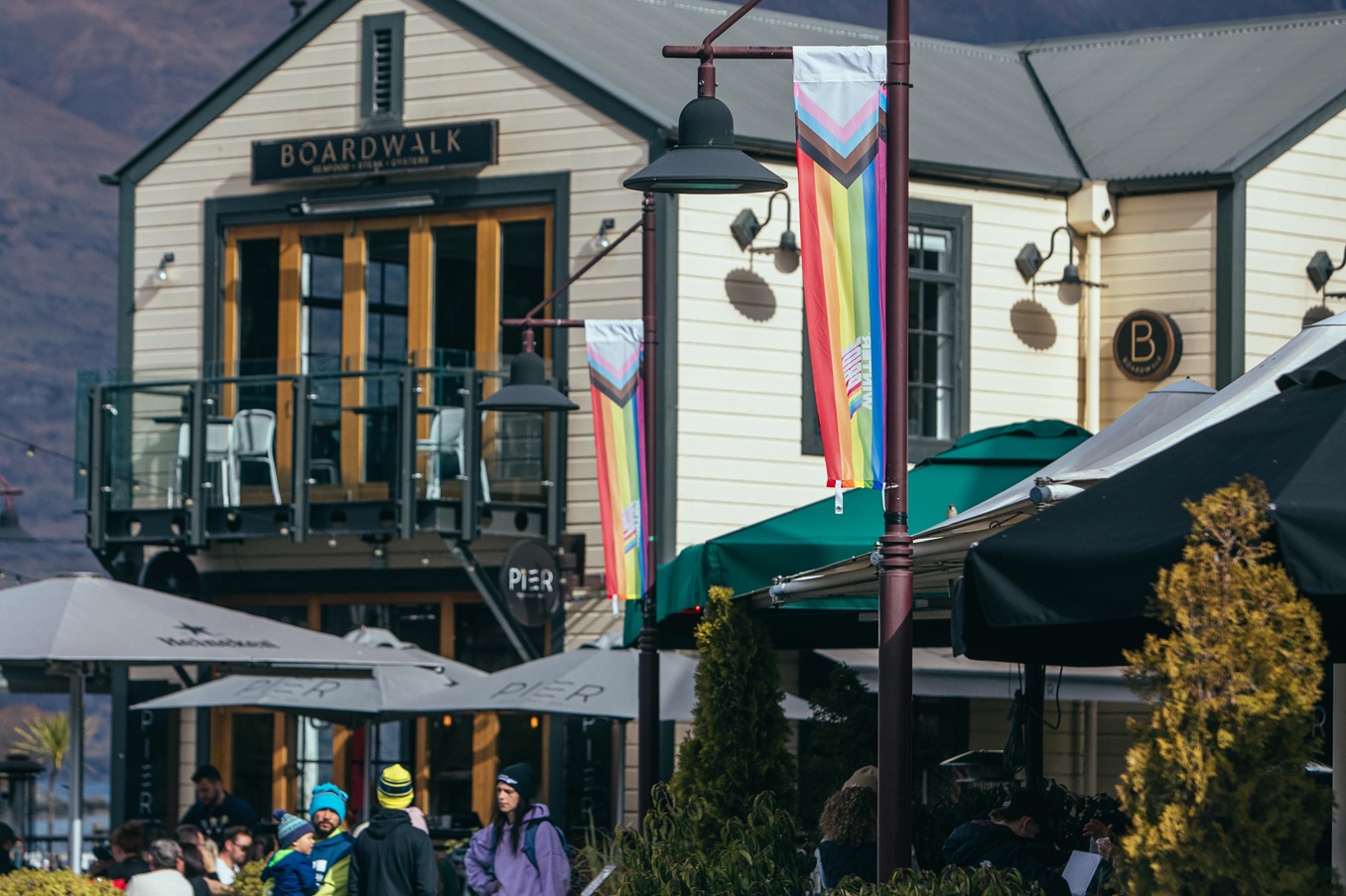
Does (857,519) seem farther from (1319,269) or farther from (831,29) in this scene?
(831,29)

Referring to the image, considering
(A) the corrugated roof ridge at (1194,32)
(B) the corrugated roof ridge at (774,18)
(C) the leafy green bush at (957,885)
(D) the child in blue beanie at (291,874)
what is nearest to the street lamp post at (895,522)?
(C) the leafy green bush at (957,885)

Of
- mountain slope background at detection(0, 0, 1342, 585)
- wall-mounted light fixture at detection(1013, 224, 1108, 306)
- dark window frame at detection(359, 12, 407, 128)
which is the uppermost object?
mountain slope background at detection(0, 0, 1342, 585)

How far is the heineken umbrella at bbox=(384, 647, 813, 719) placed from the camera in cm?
1541

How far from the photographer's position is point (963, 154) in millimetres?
19906

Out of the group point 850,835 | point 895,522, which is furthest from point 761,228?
point 895,522

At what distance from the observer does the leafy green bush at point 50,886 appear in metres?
11.0

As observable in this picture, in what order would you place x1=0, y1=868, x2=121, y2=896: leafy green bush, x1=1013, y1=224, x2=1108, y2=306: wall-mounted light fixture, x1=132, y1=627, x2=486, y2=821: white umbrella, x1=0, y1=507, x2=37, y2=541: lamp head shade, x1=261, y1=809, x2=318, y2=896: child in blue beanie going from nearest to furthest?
x1=0, y1=868, x2=121, y2=896: leafy green bush
x1=261, y1=809, x2=318, y2=896: child in blue beanie
x1=132, y1=627, x2=486, y2=821: white umbrella
x1=1013, y1=224, x2=1108, y2=306: wall-mounted light fixture
x1=0, y1=507, x2=37, y2=541: lamp head shade

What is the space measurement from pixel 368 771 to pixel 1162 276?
862 cm

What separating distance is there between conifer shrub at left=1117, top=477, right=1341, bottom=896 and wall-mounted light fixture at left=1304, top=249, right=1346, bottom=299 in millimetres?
14669

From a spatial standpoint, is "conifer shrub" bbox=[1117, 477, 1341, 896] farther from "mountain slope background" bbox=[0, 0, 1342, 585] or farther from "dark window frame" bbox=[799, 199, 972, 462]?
"mountain slope background" bbox=[0, 0, 1342, 585]

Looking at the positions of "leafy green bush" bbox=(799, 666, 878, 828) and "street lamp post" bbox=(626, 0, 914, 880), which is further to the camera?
"leafy green bush" bbox=(799, 666, 878, 828)

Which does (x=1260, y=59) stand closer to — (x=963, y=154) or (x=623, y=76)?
(x=963, y=154)

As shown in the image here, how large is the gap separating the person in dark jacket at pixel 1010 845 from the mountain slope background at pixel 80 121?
9041cm

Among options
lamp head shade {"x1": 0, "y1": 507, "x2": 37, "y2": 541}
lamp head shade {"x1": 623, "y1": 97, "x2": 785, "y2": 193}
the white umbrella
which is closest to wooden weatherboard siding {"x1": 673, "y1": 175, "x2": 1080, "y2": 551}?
the white umbrella
